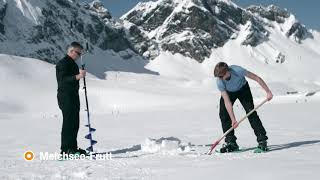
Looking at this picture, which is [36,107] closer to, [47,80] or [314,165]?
[47,80]

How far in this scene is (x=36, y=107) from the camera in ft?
203

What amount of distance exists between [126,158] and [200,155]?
118cm

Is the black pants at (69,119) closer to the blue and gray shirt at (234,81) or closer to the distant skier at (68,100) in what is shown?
the distant skier at (68,100)

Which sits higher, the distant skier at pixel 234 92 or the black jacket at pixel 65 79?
the black jacket at pixel 65 79

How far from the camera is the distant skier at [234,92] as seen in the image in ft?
29.9

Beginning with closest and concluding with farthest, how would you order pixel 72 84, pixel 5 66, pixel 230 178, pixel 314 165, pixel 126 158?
pixel 230 178
pixel 314 165
pixel 126 158
pixel 72 84
pixel 5 66

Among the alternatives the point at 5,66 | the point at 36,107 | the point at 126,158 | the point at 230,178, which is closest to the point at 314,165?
the point at 230,178

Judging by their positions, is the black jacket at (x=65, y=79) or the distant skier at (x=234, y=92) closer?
the distant skier at (x=234, y=92)

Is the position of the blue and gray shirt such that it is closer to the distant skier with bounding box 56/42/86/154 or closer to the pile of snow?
the pile of snow

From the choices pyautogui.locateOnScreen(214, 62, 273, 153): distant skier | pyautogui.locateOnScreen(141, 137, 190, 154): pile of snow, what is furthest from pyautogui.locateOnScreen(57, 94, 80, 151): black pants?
pyautogui.locateOnScreen(214, 62, 273, 153): distant skier

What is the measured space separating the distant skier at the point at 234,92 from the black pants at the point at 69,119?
2.53 m

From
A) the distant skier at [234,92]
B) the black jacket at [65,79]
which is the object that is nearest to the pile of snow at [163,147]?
the distant skier at [234,92]

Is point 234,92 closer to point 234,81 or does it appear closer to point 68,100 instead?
point 234,81

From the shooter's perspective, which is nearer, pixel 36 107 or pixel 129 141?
pixel 129 141
